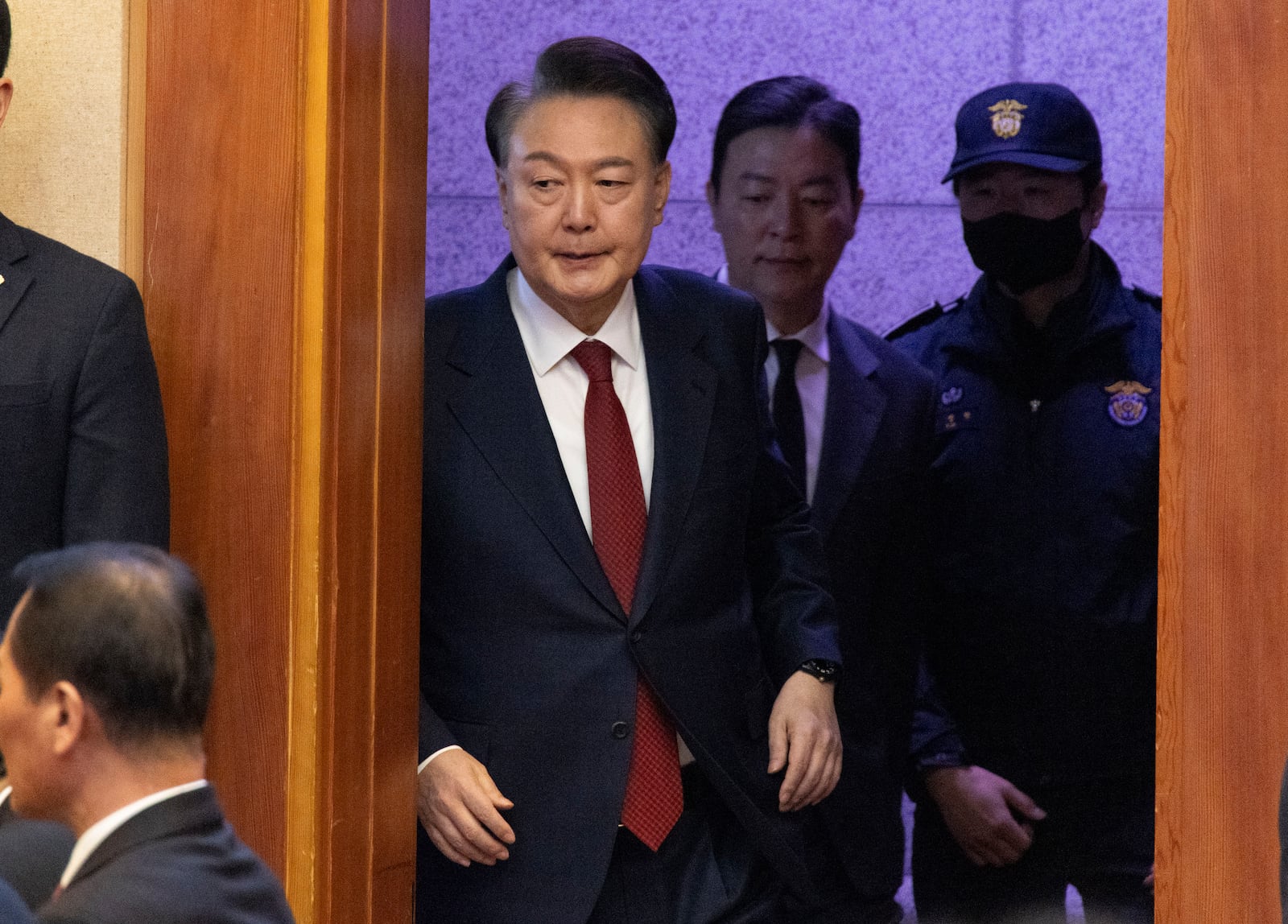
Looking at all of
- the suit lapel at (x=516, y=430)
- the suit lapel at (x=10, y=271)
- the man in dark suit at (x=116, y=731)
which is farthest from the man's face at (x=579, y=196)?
the man in dark suit at (x=116, y=731)

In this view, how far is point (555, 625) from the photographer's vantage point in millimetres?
2430

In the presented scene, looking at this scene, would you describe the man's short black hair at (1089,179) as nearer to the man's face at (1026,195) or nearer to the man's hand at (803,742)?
the man's face at (1026,195)

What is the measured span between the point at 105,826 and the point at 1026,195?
2.68 m

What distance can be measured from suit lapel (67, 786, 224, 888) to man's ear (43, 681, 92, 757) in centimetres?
8

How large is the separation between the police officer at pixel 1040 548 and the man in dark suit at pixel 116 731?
2.31 meters

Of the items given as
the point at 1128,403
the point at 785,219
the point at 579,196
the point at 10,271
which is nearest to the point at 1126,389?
the point at 1128,403

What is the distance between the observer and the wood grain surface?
191 cm

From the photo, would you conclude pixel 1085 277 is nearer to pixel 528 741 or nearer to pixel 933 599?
pixel 933 599

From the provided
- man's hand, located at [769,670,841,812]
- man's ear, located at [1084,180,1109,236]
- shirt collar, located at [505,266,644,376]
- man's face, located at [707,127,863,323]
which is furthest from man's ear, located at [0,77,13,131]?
man's ear, located at [1084,180,1109,236]

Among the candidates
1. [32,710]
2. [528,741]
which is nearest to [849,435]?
[528,741]

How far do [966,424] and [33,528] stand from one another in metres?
2.14

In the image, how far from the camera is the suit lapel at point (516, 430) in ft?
7.94

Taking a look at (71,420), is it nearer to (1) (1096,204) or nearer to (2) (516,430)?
(2) (516,430)

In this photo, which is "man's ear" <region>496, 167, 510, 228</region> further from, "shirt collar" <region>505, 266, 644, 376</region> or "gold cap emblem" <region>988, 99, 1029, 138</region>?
"gold cap emblem" <region>988, 99, 1029, 138</region>
